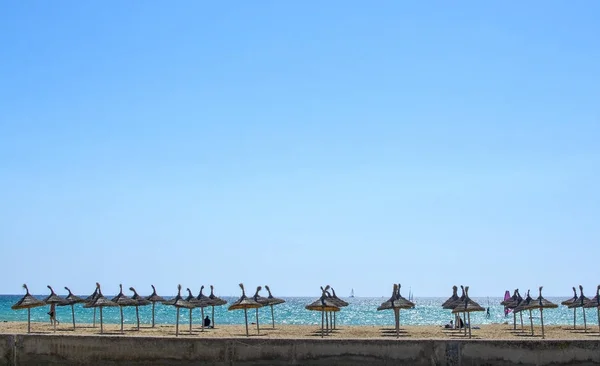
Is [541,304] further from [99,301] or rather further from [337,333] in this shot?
[99,301]

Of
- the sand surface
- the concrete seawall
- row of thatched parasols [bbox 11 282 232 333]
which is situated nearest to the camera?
the concrete seawall

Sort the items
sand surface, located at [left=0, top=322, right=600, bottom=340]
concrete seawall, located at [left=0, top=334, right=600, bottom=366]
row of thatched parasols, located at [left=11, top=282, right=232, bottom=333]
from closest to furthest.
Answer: concrete seawall, located at [left=0, top=334, right=600, bottom=366]
sand surface, located at [left=0, top=322, right=600, bottom=340]
row of thatched parasols, located at [left=11, top=282, right=232, bottom=333]

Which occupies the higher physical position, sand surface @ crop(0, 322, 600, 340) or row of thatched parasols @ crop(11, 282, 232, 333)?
row of thatched parasols @ crop(11, 282, 232, 333)

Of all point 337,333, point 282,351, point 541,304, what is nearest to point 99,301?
point 337,333

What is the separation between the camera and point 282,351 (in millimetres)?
12758

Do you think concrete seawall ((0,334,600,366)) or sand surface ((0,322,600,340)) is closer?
concrete seawall ((0,334,600,366))

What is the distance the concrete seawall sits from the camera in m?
12.4

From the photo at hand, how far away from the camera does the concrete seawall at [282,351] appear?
12.4 metres

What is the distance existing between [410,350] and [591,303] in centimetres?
3072

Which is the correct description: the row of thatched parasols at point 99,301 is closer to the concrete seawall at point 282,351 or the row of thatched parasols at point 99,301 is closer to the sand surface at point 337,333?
the sand surface at point 337,333

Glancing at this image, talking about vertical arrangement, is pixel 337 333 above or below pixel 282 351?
below

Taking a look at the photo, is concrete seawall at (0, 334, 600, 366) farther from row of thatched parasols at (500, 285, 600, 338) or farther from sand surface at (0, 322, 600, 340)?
row of thatched parasols at (500, 285, 600, 338)

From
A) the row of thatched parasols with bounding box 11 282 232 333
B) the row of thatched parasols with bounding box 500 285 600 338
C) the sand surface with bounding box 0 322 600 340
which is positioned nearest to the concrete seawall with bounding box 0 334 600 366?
the sand surface with bounding box 0 322 600 340

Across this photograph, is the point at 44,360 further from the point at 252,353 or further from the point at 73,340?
the point at 252,353
